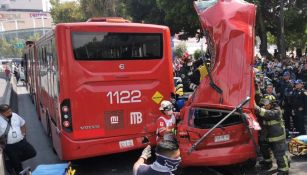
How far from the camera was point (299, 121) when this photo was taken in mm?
10516

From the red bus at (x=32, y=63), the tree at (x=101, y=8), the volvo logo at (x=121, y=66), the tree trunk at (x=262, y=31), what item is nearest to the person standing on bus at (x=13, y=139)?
the volvo logo at (x=121, y=66)

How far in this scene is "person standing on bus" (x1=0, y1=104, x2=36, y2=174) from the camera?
7.71m

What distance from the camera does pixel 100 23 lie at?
823 centimetres

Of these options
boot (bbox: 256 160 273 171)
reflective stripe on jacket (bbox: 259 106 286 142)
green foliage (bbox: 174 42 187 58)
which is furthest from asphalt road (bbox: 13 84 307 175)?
green foliage (bbox: 174 42 187 58)

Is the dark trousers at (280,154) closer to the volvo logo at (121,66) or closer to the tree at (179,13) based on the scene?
the volvo logo at (121,66)

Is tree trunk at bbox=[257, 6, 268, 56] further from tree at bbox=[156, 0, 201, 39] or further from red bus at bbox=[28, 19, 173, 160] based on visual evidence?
red bus at bbox=[28, 19, 173, 160]

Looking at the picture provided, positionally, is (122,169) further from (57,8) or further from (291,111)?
(57,8)

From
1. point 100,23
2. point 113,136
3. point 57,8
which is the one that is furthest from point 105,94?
point 57,8

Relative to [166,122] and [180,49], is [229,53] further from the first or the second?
[180,49]

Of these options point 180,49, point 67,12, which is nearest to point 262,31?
point 180,49

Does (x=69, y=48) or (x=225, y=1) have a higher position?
(x=225, y=1)

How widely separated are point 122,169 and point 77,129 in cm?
154

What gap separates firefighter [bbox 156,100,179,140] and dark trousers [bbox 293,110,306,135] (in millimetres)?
3939

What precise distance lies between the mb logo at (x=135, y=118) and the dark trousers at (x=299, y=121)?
4.20m
